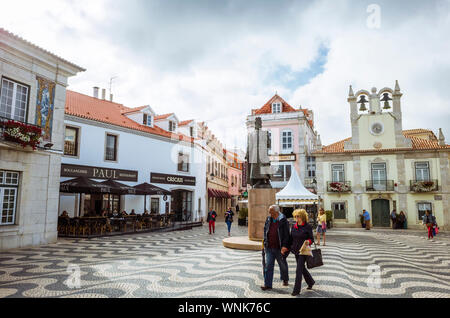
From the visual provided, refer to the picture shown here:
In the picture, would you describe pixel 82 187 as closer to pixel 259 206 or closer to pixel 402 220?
pixel 259 206

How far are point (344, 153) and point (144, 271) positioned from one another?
23.5 metres

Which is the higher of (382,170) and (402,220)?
(382,170)

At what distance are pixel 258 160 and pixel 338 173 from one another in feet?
58.8

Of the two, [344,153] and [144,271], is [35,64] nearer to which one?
[144,271]

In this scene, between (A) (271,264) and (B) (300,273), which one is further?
(A) (271,264)

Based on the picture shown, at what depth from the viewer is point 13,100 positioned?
1138cm

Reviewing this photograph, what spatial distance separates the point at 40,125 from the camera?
12.2 meters

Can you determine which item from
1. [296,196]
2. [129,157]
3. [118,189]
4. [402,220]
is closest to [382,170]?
[402,220]

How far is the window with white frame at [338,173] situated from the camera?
27.2m

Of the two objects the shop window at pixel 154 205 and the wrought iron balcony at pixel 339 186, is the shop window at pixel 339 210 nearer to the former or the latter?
the wrought iron balcony at pixel 339 186

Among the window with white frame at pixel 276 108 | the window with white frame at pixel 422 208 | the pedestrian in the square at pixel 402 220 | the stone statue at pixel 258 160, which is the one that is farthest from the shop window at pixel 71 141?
the window with white frame at pixel 422 208

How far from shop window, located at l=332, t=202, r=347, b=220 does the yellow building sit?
3.2 inches

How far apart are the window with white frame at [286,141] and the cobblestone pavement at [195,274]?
20432 millimetres
